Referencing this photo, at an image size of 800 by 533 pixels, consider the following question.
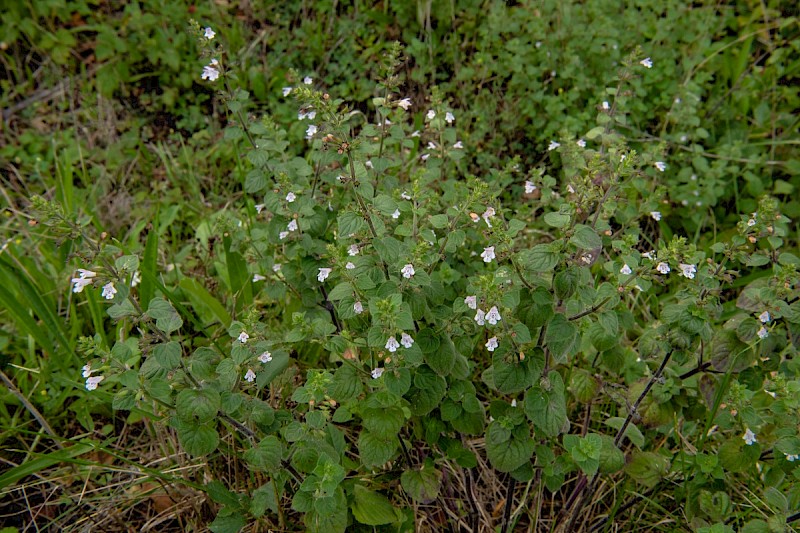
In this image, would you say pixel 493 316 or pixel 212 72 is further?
pixel 212 72

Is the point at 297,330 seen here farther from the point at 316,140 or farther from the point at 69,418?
the point at 69,418

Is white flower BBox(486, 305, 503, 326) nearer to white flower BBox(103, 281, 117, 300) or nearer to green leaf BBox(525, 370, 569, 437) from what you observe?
green leaf BBox(525, 370, 569, 437)

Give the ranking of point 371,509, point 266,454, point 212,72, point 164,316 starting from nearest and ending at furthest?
1. point 164,316
2. point 266,454
3. point 371,509
4. point 212,72

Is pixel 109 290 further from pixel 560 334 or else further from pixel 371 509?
pixel 560 334

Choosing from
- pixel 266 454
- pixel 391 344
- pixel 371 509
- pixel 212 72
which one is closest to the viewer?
pixel 391 344

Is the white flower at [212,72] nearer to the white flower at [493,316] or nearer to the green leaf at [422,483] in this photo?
the white flower at [493,316]

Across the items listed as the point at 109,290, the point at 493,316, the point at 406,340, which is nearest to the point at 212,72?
the point at 109,290
